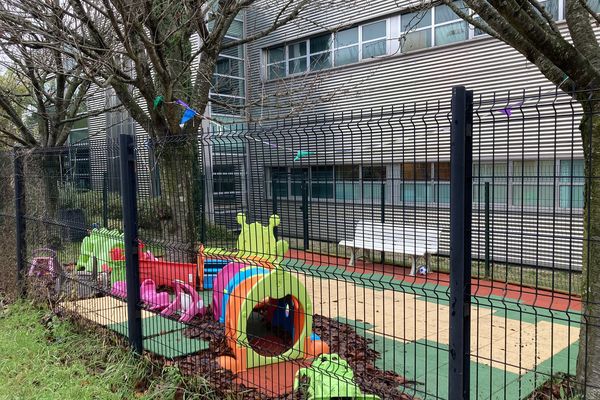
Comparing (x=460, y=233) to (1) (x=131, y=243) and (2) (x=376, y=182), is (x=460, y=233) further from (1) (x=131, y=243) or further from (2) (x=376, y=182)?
(1) (x=131, y=243)

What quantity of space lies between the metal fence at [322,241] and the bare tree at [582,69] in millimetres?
168

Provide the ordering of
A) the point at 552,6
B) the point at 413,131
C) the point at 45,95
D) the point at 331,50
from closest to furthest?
the point at 413,131 → the point at 45,95 → the point at 552,6 → the point at 331,50

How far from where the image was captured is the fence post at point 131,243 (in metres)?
4.45

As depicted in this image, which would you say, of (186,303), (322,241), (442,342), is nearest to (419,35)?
(442,342)

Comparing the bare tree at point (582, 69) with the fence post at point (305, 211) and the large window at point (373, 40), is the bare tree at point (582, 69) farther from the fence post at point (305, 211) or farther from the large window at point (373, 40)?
the large window at point (373, 40)

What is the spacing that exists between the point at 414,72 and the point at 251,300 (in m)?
9.84

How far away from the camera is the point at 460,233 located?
7.82 ft

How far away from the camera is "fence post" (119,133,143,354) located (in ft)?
14.6

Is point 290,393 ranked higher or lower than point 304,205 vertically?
lower

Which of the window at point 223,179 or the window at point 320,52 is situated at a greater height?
the window at point 320,52

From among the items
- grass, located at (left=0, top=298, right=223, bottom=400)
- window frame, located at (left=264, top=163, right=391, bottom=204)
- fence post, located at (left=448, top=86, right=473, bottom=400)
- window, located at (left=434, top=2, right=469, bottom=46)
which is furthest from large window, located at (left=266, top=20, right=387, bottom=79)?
fence post, located at (left=448, top=86, right=473, bottom=400)

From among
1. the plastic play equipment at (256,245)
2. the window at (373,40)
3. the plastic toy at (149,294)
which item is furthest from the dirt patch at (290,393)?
the window at (373,40)

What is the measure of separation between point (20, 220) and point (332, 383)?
17.8 feet

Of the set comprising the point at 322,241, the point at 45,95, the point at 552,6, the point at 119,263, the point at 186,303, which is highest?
the point at 552,6
